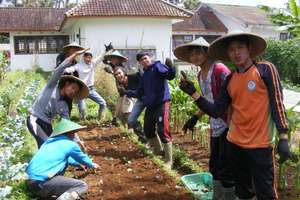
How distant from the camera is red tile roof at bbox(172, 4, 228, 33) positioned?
3300 centimetres

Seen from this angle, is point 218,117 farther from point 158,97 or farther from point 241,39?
point 158,97

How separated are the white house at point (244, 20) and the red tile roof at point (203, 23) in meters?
0.41

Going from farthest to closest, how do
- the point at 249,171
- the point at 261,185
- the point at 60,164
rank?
1. the point at 60,164
2. the point at 249,171
3. the point at 261,185

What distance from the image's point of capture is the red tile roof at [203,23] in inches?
1299

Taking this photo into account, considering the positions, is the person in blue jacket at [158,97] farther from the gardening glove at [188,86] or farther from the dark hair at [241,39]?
the dark hair at [241,39]

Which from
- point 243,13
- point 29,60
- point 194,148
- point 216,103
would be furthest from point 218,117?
point 243,13

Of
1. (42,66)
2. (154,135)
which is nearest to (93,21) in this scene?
(42,66)

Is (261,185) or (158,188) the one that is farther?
(158,188)

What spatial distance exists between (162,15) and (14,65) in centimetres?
1292

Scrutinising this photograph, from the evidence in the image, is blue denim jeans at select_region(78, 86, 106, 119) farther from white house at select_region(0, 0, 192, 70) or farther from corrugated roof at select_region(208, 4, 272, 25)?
corrugated roof at select_region(208, 4, 272, 25)

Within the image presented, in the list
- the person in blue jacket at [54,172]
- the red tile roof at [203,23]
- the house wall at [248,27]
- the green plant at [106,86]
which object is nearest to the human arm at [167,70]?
the person in blue jacket at [54,172]

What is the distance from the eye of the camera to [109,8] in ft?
70.0

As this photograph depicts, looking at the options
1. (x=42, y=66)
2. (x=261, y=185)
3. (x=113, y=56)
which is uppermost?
(x=113, y=56)

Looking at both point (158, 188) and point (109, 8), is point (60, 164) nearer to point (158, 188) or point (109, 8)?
point (158, 188)
